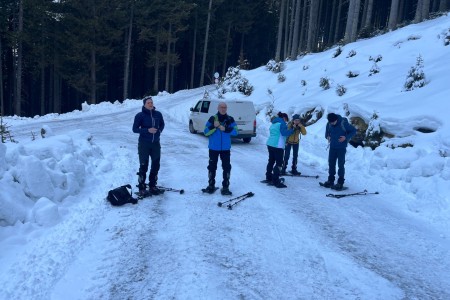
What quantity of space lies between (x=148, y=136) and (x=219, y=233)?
9.55 ft

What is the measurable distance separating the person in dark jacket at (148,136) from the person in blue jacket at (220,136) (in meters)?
1.07

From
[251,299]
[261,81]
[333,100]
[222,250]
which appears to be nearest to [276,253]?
[222,250]

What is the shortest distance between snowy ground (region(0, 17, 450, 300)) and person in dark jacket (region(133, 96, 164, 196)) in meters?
Result: 0.42

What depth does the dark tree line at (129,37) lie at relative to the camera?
31859 mm

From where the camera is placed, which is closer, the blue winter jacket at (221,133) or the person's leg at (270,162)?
the blue winter jacket at (221,133)

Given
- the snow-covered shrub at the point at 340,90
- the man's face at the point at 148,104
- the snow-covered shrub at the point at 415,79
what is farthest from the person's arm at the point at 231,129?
the snow-covered shrub at the point at 340,90

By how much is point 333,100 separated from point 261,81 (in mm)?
11895

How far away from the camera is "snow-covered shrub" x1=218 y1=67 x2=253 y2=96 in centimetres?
2762

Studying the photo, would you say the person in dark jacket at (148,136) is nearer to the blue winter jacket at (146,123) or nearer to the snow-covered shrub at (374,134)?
the blue winter jacket at (146,123)

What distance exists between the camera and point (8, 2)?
32.2m

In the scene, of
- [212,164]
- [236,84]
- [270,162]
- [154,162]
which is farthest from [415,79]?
[236,84]

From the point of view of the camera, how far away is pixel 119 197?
7.27 m

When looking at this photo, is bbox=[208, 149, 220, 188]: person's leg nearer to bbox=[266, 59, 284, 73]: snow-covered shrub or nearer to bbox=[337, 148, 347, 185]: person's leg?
bbox=[337, 148, 347, 185]: person's leg

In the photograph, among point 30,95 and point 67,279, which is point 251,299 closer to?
point 67,279
